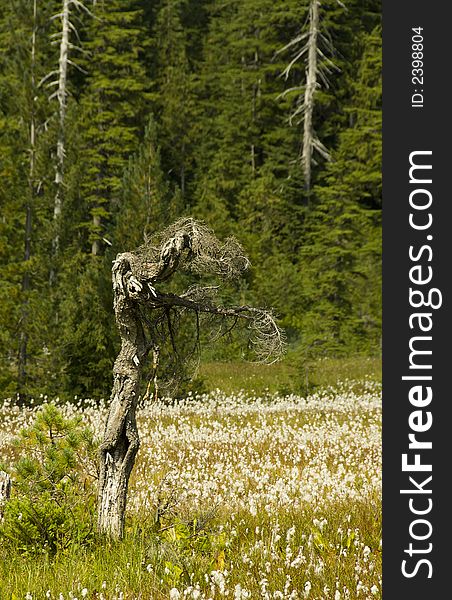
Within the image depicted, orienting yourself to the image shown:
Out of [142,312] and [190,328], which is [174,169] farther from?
[142,312]

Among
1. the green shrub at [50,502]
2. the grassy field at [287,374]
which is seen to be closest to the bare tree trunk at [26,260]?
the grassy field at [287,374]

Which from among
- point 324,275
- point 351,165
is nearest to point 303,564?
point 324,275

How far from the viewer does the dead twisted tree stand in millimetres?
5191

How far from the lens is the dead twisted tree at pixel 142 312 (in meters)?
5.19

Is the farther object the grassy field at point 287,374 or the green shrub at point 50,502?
the grassy field at point 287,374

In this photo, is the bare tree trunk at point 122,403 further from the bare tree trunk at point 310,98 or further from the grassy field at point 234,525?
the bare tree trunk at point 310,98

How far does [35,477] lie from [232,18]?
41.5 m

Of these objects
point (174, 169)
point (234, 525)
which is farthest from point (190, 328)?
point (174, 169)

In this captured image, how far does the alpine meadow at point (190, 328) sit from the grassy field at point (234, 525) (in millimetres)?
31

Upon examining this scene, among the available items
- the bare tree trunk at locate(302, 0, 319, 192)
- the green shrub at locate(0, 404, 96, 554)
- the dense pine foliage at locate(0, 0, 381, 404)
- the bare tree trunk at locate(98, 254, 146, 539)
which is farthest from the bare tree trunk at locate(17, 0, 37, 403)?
the bare tree trunk at locate(302, 0, 319, 192)

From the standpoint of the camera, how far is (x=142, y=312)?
5484mm

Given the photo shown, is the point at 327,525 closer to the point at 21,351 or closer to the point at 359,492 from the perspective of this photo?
the point at 359,492

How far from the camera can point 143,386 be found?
1584 centimetres

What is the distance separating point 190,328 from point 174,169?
26734mm
